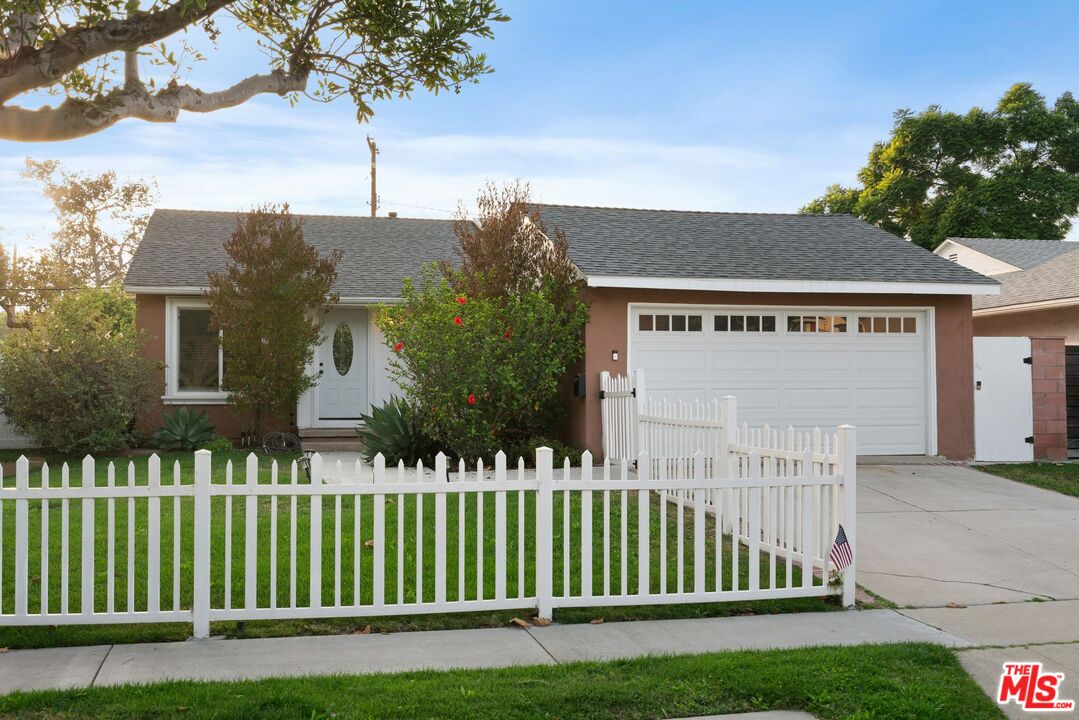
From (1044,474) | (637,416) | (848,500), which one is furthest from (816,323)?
(848,500)

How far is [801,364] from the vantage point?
13.6 meters

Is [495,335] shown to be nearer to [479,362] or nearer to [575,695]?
[479,362]

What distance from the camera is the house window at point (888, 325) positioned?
13781mm

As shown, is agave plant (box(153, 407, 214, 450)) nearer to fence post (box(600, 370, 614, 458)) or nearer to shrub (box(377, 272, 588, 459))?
shrub (box(377, 272, 588, 459))

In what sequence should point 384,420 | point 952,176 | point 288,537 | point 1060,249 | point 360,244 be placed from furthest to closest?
point 952,176, point 1060,249, point 360,244, point 384,420, point 288,537

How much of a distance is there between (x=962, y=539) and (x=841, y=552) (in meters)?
3.00

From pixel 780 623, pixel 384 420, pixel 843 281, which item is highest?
pixel 843 281

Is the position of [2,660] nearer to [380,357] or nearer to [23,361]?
[23,361]

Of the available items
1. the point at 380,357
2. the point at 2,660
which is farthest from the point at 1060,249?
the point at 2,660

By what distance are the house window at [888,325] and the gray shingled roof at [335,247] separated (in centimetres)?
789

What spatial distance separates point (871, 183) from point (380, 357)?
30.8m

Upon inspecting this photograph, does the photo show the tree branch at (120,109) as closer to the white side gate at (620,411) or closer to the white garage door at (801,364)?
the white side gate at (620,411)

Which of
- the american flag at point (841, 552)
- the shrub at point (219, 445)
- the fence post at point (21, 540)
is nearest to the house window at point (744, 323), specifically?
the american flag at point (841, 552)

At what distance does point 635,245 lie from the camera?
1415cm
